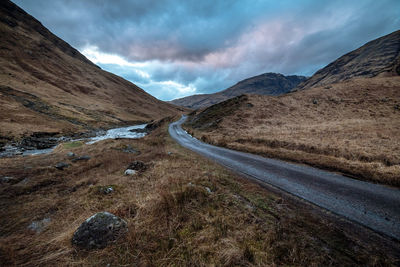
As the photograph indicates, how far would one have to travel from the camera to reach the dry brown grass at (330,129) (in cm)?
923

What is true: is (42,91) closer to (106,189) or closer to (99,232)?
(106,189)

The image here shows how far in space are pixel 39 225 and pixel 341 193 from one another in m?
10.2

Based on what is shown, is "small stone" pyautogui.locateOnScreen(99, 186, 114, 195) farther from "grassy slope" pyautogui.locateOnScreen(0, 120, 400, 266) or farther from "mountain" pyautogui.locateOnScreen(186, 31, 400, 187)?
"mountain" pyautogui.locateOnScreen(186, 31, 400, 187)

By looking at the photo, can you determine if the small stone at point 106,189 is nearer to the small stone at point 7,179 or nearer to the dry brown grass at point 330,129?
the small stone at point 7,179

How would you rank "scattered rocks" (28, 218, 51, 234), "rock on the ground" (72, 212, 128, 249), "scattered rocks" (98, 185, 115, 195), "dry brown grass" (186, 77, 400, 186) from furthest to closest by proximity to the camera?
"dry brown grass" (186, 77, 400, 186), "scattered rocks" (98, 185, 115, 195), "scattered rocks" (28, 218, 51, 234), "rock on the ground" (72, 212, 128, 249)

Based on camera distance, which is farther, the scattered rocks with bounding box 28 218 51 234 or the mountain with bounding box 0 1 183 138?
the mountain with bounding box 0 1 183 138

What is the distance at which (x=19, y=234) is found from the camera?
3701mm

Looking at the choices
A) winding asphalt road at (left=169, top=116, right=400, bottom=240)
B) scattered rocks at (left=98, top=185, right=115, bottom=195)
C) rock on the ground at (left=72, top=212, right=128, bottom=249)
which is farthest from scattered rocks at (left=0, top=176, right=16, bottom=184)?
winding asphalt road at (left=169, top=116, right=400, bottom=240)

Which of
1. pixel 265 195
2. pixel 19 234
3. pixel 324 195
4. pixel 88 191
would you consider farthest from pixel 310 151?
pixel 19 234

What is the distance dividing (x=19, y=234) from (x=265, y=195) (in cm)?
728

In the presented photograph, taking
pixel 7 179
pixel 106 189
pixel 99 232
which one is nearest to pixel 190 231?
pixel 99 232

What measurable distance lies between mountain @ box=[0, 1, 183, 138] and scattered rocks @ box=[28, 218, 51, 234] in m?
28.9

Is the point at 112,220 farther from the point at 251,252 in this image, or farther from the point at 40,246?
the point at 251,252

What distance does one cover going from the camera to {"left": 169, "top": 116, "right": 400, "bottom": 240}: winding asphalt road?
456cm
